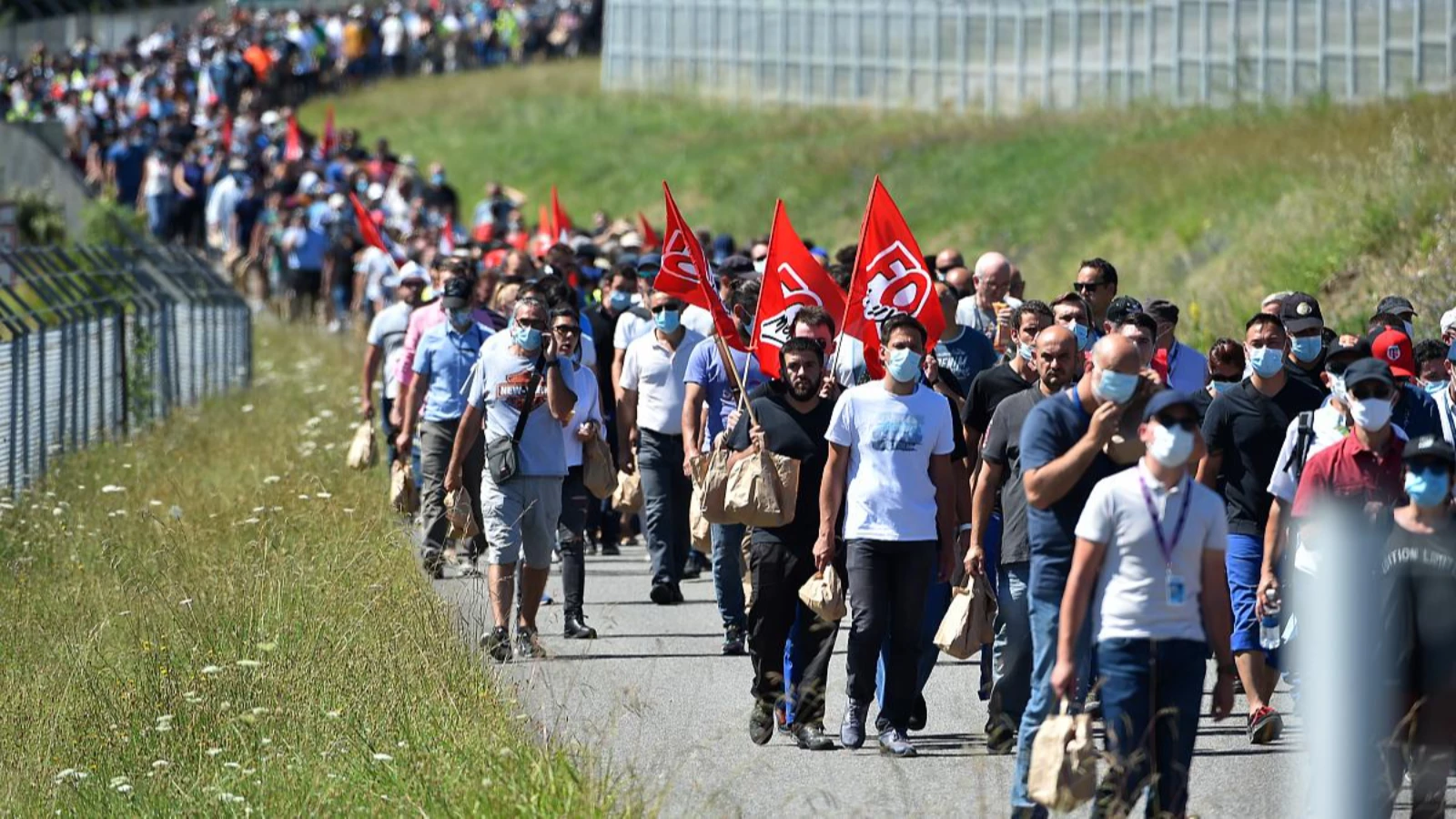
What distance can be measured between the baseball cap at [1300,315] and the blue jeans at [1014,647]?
6.52ft

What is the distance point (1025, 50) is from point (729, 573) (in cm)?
3217

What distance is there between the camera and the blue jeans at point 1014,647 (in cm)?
1034

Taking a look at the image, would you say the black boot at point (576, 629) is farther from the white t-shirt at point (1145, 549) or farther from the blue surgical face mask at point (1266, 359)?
the white t-shirt at point (1145, 549)


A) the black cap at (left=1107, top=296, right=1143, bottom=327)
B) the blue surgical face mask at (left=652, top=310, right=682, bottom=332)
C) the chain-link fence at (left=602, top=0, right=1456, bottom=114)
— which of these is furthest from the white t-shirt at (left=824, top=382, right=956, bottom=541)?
the chain-link fence at (left=602, top=0, right=1456, bottom=114)

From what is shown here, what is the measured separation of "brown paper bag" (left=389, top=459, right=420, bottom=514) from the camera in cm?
1555

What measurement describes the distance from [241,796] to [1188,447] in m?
3.67

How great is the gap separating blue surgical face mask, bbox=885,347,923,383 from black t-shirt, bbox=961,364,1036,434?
1.98ft

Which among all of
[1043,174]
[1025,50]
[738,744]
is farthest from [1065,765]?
[1025,50]

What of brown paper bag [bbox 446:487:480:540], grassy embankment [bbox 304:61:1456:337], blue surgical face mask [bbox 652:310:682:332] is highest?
grassy embankment [bbox 304:61:1456:337]

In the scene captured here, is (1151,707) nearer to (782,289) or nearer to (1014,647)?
(1014,647)

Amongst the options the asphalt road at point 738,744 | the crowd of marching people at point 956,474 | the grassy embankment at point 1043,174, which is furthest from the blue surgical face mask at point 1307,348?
the grassy embankment at point 1043,174

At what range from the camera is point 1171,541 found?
8.30m

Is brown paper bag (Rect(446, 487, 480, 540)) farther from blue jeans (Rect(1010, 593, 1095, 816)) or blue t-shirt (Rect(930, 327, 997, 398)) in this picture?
blue jeans (Rect(1010, 593, 1095, 816))

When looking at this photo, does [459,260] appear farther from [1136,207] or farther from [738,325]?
[1136,207]
